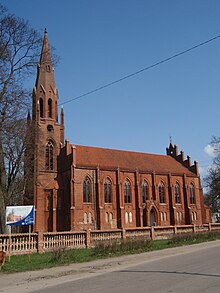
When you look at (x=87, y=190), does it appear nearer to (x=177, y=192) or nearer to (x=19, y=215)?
(x=177, y=192)

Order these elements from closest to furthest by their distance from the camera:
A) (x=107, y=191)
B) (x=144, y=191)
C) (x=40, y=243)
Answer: (x=40, y=243), (x=107, y=191), (x=144, y=191)

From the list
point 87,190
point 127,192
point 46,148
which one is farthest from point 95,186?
point 46,148

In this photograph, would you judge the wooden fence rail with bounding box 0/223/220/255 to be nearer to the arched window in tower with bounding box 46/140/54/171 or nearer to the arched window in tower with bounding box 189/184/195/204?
the arched window in tower with bounding box 46/140/54/171

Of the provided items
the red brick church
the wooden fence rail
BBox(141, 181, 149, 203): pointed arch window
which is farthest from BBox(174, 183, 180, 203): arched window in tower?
the wooden fence rail

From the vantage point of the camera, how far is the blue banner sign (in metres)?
18.8

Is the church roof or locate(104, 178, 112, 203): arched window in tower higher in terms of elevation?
the church roof

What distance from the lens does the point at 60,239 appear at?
23.3m

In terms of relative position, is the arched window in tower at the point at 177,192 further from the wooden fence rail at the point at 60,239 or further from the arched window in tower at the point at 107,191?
the wooden fence rail at the point at 60,239

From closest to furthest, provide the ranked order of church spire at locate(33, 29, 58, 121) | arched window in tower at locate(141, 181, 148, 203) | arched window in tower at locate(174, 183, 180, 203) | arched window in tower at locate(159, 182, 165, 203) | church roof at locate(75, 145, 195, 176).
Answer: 1. church spire at locate(33, 29, 58, 121)
2. church roof at locate(75, 145, 195, 176)
3. arched window in tower at locate(141, 181, 148, 203)
4. arched window in tower at locate(159, 182, 165, 203)
5. arched window in tower at locate(174, 183, 180, 203)

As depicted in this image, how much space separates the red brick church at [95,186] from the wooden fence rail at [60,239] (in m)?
14.1

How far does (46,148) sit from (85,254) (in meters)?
28.1

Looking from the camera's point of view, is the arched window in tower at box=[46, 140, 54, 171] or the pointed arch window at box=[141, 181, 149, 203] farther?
the pointed arch window at box=[141, 181, 149, 203]

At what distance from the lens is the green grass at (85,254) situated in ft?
50.8

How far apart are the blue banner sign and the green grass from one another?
6.64ft
